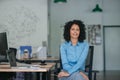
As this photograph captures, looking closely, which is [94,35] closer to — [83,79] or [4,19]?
[4,19]

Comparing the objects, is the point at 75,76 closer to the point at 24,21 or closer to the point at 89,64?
the point at 89,64

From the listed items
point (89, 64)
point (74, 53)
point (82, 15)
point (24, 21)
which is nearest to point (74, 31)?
point (74, 53)

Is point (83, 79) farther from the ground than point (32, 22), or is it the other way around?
point (32, 22)

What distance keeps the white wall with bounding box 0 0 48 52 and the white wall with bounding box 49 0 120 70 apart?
3150 mm

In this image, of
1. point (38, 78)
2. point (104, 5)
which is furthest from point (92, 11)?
point (38, 78)

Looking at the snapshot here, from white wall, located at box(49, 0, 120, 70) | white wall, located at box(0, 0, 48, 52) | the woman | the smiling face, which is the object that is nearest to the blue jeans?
the woman

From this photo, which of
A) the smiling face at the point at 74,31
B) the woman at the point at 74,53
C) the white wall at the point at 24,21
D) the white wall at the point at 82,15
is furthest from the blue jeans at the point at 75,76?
the white wall at the point at 82,15

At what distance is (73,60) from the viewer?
12.8 ft

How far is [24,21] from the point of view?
8.70 metres

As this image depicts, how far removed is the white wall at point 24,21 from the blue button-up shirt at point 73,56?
479 centimetres

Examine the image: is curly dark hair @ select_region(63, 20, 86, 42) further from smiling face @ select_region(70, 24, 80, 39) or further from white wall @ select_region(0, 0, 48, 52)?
white wall @ select_region(0, 0, 48, 52)

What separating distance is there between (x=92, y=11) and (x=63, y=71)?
26.9ft

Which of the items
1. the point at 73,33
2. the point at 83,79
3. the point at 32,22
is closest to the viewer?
the point at 83,79

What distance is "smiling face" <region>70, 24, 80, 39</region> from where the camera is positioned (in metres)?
4.02
